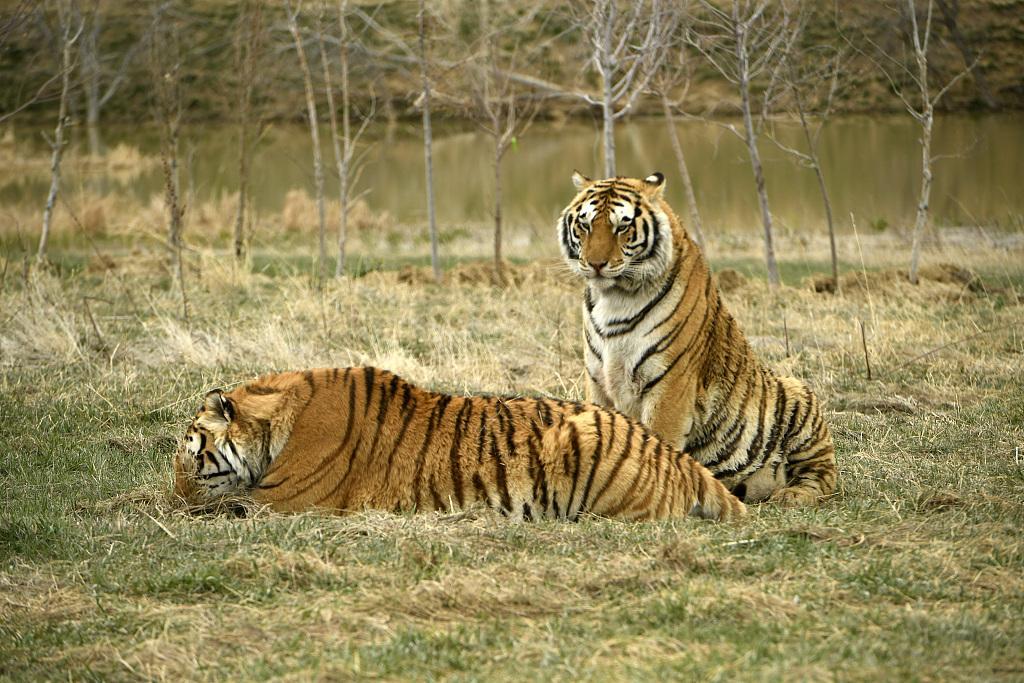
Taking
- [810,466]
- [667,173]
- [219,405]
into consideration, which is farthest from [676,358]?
[667,173]

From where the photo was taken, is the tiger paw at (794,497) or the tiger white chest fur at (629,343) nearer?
the tiger paw at (794,497)

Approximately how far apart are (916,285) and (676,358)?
24.3ft

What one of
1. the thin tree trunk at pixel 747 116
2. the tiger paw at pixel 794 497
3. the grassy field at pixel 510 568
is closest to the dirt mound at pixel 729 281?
the thin tree trunk at pixel 747 116

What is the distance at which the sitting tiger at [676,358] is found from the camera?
6098 millimetres

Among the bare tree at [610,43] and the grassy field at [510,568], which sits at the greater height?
the bare tree at [610,43]

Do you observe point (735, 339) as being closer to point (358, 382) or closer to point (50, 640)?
point (358, 382)

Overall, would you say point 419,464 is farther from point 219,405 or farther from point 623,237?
point 623,237

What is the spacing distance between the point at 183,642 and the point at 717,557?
1.96 m

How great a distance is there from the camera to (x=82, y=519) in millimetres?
5410

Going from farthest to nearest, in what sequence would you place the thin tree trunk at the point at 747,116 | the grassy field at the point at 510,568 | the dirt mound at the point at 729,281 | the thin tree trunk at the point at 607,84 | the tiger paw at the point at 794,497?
the dirt mound at the point at 729,281, the thin tree trunk at the point at 747,116, the thin tree trunk at the point at 607,84, the tiger paw at the point at 794,497, the grassy field at the point at 510,568

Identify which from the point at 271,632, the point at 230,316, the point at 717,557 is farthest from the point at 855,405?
the point at 230,316

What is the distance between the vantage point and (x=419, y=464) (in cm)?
540

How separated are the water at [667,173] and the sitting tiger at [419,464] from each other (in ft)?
43.2

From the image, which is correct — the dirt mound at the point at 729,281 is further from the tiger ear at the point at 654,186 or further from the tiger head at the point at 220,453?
the tiger head at the point at 220,453
